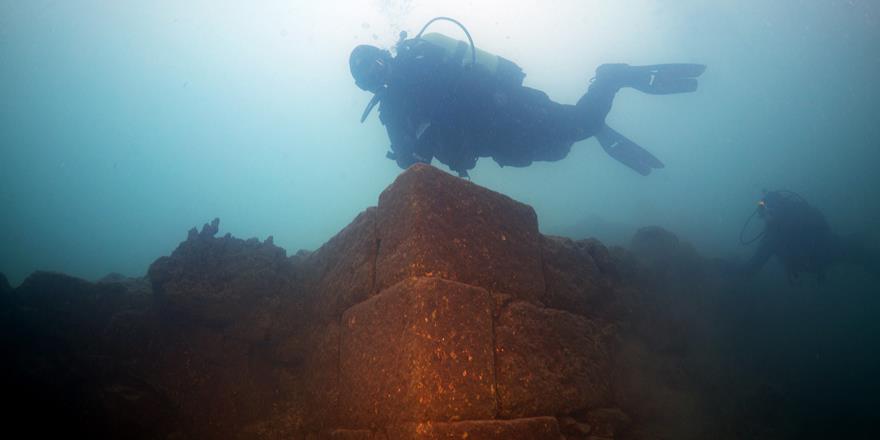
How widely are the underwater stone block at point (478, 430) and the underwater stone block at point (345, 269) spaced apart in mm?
1061

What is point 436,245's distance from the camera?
8.03 feet

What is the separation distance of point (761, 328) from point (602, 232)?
36.6ft

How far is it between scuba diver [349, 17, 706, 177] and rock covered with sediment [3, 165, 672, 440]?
2322mm

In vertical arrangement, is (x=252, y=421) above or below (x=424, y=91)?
below

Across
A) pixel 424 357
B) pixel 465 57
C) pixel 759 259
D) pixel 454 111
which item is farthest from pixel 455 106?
pixel 759 259

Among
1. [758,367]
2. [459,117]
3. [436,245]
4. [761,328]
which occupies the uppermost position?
[459,117]

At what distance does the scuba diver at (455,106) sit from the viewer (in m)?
5.34

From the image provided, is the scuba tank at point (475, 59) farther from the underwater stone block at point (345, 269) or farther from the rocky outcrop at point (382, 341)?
the underwater stone block at point (345, 269)

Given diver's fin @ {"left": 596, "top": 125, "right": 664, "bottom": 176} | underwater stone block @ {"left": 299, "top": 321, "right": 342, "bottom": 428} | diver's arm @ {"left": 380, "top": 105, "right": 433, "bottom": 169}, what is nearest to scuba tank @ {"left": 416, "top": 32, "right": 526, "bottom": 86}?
diver's arm @ {"left": 380, "top": 105, "right": 433, "bottom": 169}

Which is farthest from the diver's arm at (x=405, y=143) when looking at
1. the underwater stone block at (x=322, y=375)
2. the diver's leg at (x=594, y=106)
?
the diver's leg at (x=594, y=106)

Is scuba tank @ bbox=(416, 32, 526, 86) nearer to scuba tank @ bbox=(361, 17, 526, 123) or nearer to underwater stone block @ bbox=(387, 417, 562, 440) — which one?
scuba tank @ bbox=(361, 17, 526, 123)

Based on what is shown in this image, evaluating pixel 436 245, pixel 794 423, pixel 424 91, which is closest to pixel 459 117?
pixel 424 91

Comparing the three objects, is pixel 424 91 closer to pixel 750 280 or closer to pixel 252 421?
pixel 252 421

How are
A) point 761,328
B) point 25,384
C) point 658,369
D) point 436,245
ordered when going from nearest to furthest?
1. point 436,245
2. point 25,384
3. point 658,369
4. point 761,328
